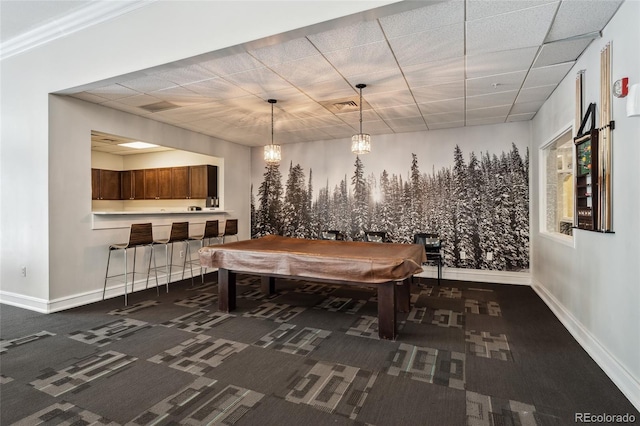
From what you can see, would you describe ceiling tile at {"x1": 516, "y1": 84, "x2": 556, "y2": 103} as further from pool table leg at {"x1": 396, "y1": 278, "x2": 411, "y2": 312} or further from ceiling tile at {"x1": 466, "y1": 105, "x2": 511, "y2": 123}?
pool table leg at {"x1": 396, "y1": 278, "x2": 411, "y2": 312}

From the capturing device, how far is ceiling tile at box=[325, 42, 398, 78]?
297 cm

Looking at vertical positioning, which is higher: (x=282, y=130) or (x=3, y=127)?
(x=282, y=130)

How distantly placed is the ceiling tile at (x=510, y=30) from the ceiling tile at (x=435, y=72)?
28 centimetres

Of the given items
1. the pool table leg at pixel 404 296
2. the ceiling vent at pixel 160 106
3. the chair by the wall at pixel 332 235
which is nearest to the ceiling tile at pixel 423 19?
the pool table leg at pixel 404 296

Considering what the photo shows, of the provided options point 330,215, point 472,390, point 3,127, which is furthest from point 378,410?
point 3,127

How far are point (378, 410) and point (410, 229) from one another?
4.45 m

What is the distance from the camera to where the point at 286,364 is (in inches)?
105

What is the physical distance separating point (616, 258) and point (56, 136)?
236 inches

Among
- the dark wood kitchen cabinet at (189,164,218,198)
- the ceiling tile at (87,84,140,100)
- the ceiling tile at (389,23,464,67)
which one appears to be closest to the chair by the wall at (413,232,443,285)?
the ceiling tile at (389,23,464,67)

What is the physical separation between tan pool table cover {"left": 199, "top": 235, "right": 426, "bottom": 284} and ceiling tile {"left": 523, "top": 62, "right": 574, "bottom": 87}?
2345 millimetres

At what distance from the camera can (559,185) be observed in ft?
14.9

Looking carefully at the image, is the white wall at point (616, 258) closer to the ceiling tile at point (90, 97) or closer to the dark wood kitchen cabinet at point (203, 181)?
the ceiling tile at point (90, 97)

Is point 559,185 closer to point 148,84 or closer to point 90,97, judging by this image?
point 148,84

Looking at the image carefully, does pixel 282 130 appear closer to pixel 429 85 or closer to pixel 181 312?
pixel 429 85
